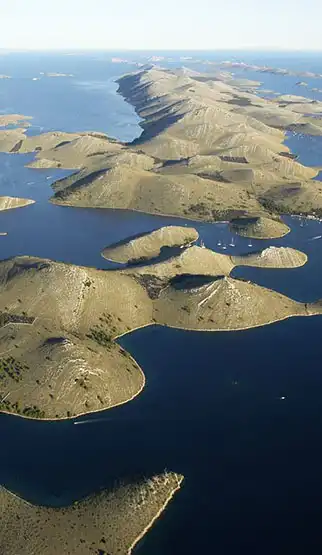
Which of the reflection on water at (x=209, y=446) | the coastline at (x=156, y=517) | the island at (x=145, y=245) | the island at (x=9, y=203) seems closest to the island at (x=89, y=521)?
the coastline at (x=156, y=517)

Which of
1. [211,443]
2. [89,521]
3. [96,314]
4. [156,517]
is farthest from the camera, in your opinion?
[96,314]

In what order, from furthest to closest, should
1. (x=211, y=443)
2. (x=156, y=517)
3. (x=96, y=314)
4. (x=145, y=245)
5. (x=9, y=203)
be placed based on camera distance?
(x=9, y=203) < (x=145, y=245) < (x=96, y=314) < (x=211, y=443) < (x=156, y=517)

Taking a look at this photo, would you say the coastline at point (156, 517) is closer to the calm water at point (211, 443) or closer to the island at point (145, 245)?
the calm water at point (211, 443)

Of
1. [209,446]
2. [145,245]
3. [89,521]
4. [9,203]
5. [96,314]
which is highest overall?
[9,203]

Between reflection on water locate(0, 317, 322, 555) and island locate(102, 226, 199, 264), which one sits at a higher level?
island locate(102, 226, 199, 264)

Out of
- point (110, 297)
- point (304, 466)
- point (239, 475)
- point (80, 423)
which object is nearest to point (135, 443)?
point (80, 423)

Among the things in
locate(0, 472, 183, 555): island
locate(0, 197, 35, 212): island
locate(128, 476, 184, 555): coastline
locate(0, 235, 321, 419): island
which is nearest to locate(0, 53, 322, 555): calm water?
locate(128, 476, 184, 555): coastline

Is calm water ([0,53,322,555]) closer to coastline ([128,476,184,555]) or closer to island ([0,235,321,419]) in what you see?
coastline ([128,476,184,555])

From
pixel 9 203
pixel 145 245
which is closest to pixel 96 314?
pixel 145 245

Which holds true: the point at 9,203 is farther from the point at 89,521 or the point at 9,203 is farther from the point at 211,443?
the point at 89,521

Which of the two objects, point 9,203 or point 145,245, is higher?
point 9,203

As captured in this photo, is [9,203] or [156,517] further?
[9,203]
